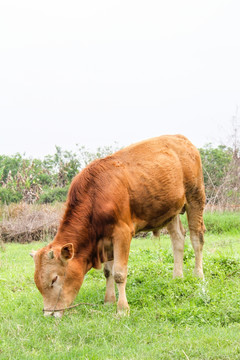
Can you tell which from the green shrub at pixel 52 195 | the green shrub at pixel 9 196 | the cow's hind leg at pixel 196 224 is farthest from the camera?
the green shrub at pixel 9 196

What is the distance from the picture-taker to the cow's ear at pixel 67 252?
533cm

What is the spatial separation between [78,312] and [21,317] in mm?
675

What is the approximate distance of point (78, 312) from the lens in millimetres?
5609

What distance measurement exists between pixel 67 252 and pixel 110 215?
73 centimetres

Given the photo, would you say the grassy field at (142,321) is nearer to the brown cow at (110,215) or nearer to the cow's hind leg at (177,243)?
the cow's hind leg at (177,243)

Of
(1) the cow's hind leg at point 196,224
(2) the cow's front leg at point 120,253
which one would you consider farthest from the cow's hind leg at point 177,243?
(2) the cow's front leg at point 120,253

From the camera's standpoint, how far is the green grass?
4180 millimetres

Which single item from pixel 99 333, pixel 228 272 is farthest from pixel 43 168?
pixel 99 333

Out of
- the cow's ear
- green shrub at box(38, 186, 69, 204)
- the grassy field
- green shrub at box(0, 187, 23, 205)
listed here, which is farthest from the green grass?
green shrub at box(0, 187, 23, 205)

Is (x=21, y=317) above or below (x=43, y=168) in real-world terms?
above

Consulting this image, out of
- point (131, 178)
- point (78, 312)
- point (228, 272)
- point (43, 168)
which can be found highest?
point (131, 178)

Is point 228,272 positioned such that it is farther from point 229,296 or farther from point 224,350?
point 224,350

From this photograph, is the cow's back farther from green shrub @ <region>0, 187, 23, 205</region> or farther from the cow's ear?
green shrub @ <region>0, 187, 23, 205</region>

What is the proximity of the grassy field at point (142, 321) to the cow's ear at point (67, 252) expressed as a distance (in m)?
0.68
